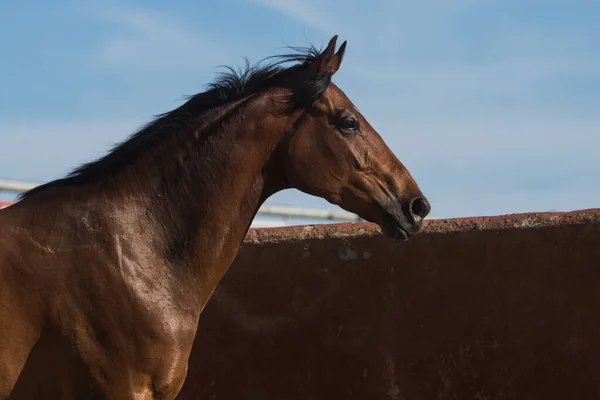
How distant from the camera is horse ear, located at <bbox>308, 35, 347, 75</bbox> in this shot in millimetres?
5066

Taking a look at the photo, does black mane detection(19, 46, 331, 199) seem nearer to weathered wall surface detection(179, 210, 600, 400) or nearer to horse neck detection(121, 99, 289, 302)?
horse neck detection(121, 99, 289, 302)

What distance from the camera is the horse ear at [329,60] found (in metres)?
5.07

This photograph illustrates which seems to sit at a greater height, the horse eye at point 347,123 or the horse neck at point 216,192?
the horse eye at point 347,123

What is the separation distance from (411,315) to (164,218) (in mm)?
2754

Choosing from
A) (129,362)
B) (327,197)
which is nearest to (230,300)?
(327,197)

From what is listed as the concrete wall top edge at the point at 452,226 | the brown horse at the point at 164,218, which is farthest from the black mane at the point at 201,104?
the concrete wall top edge at the point at 452,226

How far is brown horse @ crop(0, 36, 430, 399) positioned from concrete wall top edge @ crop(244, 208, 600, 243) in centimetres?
180

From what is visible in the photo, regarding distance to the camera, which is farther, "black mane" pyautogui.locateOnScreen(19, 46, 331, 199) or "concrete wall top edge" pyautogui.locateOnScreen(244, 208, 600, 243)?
"concrete wall top edge" pyautogui.locateOnScreen(244, 208, 600, 243)

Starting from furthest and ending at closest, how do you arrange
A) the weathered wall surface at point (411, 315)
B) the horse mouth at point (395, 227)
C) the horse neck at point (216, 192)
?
the weathered wall surface at point (411, 315), the horse mouth at point (395, 227), the horse neck at point (216, 192)

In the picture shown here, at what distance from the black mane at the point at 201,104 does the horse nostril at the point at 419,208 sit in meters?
0.76

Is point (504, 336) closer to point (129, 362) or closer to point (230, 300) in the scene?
point (230, 300)

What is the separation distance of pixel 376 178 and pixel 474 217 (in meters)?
1.97

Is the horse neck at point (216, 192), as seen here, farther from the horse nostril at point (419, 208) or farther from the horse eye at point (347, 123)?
the horse nostril at point (419, 208)

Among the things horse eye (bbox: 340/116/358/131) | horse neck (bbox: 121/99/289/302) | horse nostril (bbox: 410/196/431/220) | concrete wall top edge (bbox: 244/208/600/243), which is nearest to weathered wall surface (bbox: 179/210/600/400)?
concrete wall top edge (bbox: 244/208/600/243)
